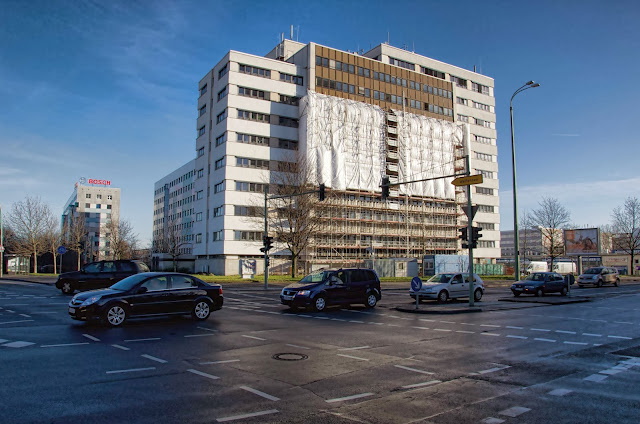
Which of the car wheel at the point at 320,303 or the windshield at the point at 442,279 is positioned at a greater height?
the windshield at the point at 442,279

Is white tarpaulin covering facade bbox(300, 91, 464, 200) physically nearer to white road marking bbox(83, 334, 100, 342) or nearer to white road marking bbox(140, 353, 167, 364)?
white road marking bbox(83, 334, 100, 342)

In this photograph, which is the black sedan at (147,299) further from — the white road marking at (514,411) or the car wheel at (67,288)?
the car wheel at (67,288)

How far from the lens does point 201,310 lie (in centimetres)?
1420

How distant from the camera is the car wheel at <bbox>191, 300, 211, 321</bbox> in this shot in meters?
14.1

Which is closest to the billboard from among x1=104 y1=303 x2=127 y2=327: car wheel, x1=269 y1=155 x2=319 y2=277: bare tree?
x1=269 y1=155 x2=319 y2=277: bare tree

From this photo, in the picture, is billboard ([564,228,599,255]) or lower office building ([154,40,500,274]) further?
billboard ([564,228,599,255])

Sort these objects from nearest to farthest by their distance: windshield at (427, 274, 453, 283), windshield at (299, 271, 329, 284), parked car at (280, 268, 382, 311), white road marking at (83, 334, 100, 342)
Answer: white road marking at (83, 334, 100, 342), parked car at (280, 268, 382, 311), windshield at (299, 271, 329, 284), windshield at (427, 274, 453, 283)

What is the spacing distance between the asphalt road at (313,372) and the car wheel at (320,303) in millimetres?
3357

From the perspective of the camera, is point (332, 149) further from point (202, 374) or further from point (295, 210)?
point (202, 374)

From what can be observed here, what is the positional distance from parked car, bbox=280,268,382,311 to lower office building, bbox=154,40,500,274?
96.4 ft

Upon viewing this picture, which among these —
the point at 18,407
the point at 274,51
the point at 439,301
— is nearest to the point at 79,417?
the point at 18,407

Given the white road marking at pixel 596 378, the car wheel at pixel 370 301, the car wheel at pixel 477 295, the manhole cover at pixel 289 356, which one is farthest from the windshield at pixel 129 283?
the car wheel at pixel 477 295

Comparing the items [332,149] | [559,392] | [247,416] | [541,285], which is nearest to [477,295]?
[541,285]

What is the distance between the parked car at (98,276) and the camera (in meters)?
22.9
